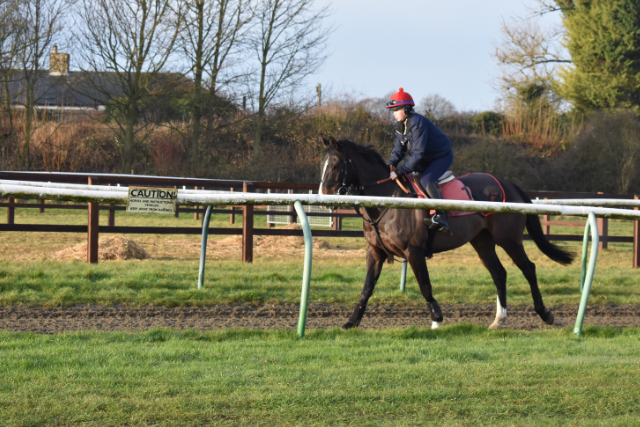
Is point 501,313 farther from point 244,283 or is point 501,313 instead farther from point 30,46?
point 30,46

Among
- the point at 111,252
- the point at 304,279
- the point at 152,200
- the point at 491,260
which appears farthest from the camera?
the point at 111,252

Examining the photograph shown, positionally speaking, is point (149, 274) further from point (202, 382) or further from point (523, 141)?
point (523, 141)

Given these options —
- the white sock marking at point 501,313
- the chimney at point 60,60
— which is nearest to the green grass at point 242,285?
the white sock marking at point 501,313

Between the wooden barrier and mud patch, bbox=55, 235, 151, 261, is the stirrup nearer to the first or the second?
the wooden barrier

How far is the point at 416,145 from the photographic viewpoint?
559 centimetres

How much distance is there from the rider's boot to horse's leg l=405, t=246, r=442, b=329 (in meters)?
0.26

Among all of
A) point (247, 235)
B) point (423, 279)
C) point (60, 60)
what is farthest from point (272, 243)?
point (60, 60)

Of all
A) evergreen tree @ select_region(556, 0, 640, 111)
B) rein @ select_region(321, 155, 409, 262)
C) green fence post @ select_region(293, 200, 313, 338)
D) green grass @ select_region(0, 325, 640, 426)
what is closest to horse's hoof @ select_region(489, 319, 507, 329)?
green grass @ select_region(0, 325, 640, 426)

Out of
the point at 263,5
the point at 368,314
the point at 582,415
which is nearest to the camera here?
the point at 582,415

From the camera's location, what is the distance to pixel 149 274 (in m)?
7.46

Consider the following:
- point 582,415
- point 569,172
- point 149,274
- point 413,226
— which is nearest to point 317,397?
point 582,415

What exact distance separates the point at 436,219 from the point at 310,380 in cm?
252

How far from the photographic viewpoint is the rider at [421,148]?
5578 millimetres

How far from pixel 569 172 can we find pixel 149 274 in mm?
23338
